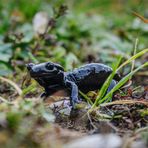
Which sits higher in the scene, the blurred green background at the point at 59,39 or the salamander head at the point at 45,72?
the blurred green background at the point at 59,39

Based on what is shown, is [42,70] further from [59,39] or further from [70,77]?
[59,39]

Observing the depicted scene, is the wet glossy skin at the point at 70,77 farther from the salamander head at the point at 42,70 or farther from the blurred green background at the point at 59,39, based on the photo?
the blurred green background at the point at 59,39

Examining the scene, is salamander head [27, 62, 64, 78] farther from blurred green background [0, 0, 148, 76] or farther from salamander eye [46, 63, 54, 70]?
blurred green background [0, 0, 148, 76]

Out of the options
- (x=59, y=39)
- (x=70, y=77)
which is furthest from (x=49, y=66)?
(x=59, y=39)

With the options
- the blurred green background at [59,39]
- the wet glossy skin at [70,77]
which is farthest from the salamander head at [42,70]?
the blurred green background at [59,39]

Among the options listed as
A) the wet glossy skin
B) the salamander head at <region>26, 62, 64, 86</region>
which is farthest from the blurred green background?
the salamander head at <region>26, 62, 64, 86</region>

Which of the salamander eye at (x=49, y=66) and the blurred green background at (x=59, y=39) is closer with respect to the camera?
the salamander eye at (x=49, y=66)

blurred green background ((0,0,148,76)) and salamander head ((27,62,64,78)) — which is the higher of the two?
blurred green background ((0,0,148,76))

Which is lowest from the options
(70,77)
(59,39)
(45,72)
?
(45,72)
